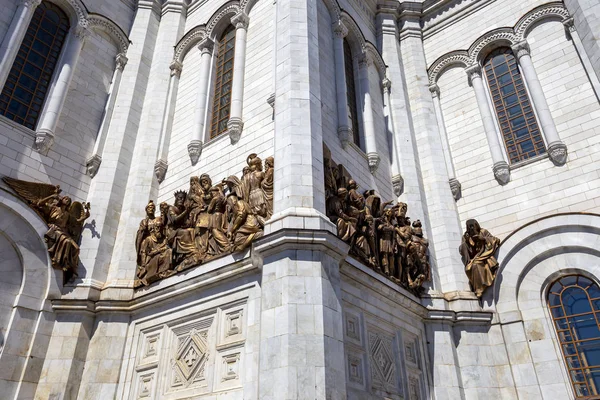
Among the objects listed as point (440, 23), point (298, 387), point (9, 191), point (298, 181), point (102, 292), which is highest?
point (440, 23)

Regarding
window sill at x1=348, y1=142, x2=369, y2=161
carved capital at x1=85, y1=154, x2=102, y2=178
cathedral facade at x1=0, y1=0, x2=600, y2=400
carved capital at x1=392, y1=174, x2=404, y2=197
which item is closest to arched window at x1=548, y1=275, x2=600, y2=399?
cathedral facade at x1=0, y1=0, x2=600, y2=400

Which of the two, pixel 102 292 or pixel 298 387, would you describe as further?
pixel 102 292

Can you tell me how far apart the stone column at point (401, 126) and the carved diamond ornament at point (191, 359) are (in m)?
6.87

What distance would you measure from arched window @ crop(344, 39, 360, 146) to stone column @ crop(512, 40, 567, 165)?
507 centimetres

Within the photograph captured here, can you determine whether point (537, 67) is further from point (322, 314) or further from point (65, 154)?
point (65, 154)

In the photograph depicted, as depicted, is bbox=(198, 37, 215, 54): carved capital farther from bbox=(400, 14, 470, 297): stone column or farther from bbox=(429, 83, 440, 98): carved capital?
bbox=(429, 83, 440, 98): carved capital

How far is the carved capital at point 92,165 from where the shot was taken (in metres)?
13.1

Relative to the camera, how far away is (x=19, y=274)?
35.0ft

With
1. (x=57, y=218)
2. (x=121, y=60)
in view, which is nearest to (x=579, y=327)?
(x=57, y=218)

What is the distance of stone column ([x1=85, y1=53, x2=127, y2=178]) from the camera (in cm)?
1309

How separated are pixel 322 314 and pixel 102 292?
19.5ft

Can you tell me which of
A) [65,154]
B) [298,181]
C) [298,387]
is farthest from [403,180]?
[65,154]

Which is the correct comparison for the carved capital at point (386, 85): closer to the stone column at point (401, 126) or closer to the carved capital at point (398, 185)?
the stone column at point (401, 126)

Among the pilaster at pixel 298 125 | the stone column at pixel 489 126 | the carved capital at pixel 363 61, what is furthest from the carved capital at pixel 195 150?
the stone column at pixel 489 126
